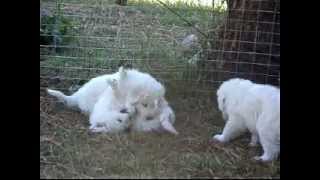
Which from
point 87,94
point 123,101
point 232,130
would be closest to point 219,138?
point 232,130

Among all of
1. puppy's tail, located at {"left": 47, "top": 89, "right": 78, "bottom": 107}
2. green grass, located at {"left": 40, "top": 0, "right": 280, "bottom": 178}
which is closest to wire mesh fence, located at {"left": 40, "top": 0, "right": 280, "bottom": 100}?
green grass, located at {"left": 40, "top": 0, "right": 280, "bottom": 178}

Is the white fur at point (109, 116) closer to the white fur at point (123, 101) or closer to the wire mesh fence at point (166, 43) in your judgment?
the white fur at point (123, 101)

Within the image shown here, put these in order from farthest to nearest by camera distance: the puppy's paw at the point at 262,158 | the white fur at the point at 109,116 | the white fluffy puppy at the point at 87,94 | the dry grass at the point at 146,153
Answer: the white fluffy puppy at the point at 87,94, the white fur at the point at 109,116, the puppy's paw at the point at 262,158, the dry grass at the point at 146,153

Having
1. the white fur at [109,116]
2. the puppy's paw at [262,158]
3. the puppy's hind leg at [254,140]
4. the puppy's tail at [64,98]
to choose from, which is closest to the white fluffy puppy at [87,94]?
the puppy's tail at [64,98]

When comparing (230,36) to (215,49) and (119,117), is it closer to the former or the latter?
(215,49)

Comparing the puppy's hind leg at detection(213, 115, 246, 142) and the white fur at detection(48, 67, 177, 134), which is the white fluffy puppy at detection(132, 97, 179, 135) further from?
the puppy's hind leg at detection(213, 115, 246, 142)

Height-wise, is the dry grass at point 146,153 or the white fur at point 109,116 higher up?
the white fur at point 109,116

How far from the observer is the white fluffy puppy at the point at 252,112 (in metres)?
2.66

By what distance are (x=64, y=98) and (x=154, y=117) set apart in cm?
61

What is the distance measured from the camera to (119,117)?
295 centimetres

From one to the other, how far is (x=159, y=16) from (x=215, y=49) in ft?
1.56

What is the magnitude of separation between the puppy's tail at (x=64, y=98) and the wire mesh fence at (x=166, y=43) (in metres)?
0.11
